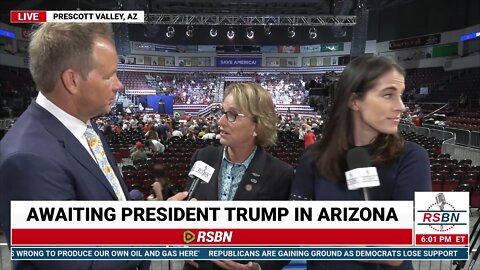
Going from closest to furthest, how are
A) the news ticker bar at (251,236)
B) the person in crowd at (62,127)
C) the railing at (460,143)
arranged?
1. the person in crowd at (62,127)
2. the news ticker bar at (251,236)
3. the railing at (460,143)

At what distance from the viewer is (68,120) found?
113 centimetres

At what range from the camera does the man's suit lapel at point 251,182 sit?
167cm

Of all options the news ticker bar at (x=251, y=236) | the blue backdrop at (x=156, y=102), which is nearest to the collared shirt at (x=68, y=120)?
the news ticker bar at (x=251, y=236)

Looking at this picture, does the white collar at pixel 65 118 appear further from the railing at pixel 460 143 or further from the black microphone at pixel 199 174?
the railing at pixel 460 143

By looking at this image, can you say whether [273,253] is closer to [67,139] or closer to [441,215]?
[441,215]

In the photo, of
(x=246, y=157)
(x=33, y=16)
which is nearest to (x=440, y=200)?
(x=246, y=157)

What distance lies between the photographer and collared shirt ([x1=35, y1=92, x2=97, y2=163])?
1.10 meters

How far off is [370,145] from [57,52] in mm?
1093

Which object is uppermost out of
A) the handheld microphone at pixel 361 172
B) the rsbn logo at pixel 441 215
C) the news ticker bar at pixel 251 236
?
the handheld microphone at pixel 361 172

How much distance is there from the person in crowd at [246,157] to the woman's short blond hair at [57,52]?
0.76m

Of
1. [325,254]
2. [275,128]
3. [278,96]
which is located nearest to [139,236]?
[325,254]

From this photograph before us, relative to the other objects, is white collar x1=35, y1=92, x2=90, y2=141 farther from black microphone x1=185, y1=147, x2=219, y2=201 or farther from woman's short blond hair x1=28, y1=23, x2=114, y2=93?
black microphone x1=185, y1=147, x2=219, y2=201

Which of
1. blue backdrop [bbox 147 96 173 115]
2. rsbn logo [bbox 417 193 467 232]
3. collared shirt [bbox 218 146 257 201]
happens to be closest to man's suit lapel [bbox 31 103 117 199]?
collared shirt [bbox 218 146 257 201]

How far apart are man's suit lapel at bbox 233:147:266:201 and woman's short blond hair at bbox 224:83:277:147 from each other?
137 millimetres
